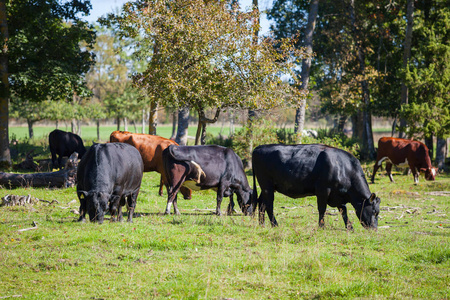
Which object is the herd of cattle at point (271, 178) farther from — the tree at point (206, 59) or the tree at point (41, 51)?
the tree at point (41, 51)

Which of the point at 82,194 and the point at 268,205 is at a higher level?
the point at 82,194

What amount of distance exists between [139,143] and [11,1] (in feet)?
40.1

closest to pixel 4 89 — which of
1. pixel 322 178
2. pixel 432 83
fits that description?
pixel 322 178

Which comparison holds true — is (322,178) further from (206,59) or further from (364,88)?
(364,88)

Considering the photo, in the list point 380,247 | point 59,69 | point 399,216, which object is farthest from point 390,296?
point 59,69

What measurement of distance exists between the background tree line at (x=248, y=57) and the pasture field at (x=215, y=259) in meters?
9.34

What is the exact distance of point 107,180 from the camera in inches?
396

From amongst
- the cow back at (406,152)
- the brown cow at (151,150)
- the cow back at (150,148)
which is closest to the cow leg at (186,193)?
Result: the brown cow at (151,150)

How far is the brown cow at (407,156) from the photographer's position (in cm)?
2184

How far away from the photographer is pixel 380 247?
8.44 meters

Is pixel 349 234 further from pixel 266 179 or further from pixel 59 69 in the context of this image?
pixel 59 69

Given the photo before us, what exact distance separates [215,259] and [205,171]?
5.18 metres

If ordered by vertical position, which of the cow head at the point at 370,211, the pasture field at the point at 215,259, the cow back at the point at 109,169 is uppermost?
the cow back at the point at 109,169

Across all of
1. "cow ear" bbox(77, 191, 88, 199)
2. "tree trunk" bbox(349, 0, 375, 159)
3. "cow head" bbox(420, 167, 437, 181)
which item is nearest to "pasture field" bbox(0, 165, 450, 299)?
"cow ear" bbox(77, 191, 88, 199)
